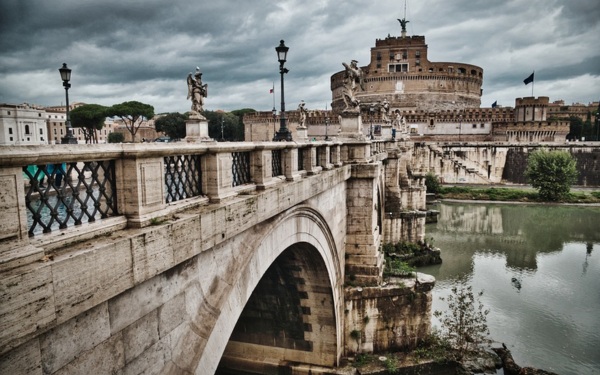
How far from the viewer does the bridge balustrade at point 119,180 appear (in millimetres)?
2488

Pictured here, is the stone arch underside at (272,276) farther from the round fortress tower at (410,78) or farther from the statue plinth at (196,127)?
the round fortress tower at (410,78)

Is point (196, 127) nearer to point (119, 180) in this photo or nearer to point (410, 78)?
point (119, 180)

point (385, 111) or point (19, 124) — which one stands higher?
point (385, 111)

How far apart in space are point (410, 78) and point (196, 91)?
74.4 metres

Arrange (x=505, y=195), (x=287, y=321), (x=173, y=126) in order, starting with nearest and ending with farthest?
(x=287, y=321)
(x=173, y=126)
(x=505, y=195)

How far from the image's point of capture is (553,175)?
40.4 metres

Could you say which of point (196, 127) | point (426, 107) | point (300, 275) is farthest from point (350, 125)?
point (426, 107)

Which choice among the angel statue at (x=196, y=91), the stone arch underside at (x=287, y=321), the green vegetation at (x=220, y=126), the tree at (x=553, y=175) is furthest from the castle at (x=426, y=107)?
the angel statue at (x=196, y=91)

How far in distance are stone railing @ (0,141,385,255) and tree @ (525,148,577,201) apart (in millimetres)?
41638

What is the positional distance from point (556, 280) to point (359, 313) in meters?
13.8

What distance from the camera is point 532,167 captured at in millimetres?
42625

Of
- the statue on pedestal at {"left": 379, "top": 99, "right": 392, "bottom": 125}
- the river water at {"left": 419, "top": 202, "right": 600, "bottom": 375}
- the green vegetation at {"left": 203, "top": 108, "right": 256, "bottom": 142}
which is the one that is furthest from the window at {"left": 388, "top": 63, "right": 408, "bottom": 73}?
the statue on pedestal at {"left": 379, "top": 99, "right": 392, "bottom": 125}

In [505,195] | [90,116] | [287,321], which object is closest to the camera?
[287,321]

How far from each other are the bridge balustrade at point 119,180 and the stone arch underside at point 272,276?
75cm
